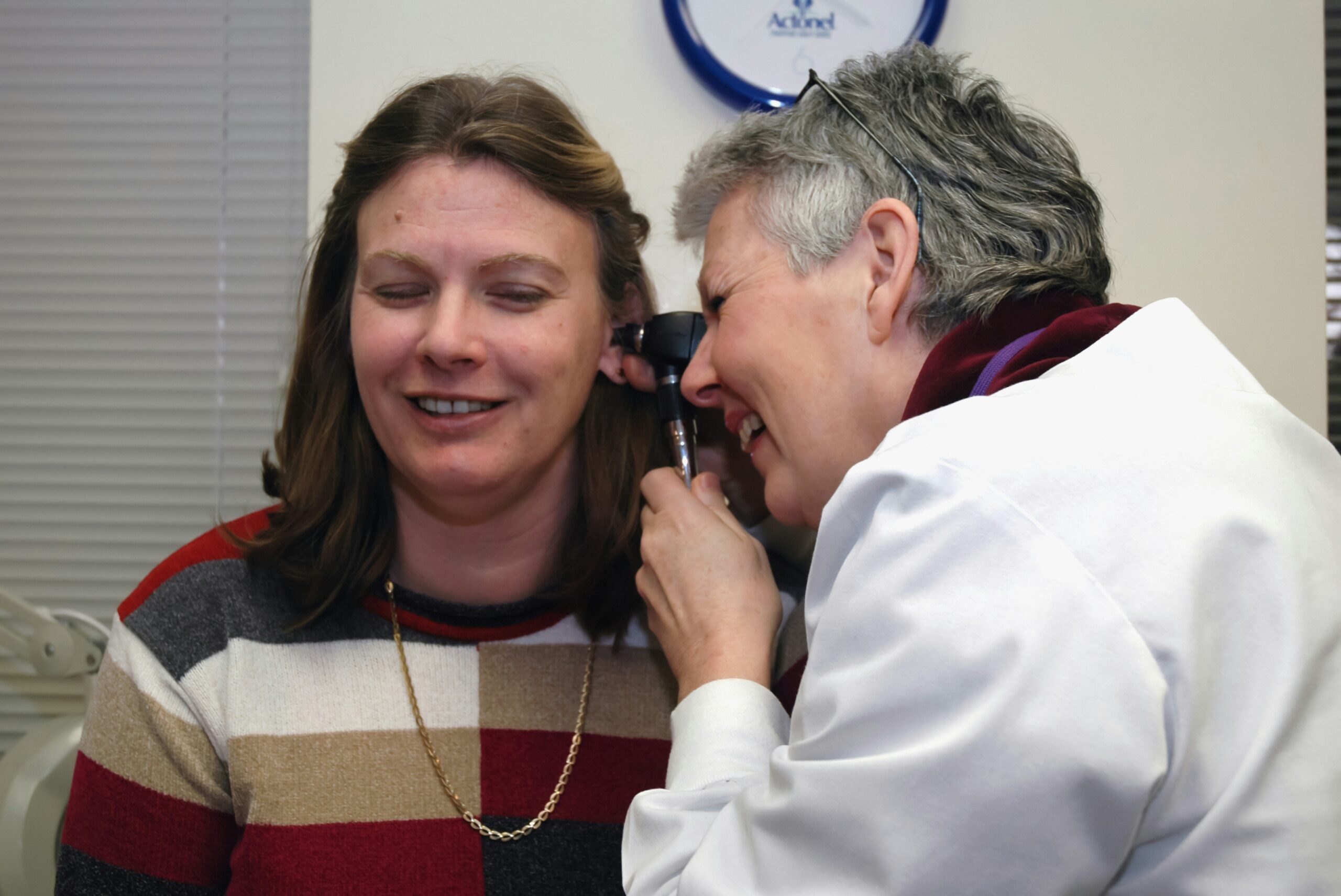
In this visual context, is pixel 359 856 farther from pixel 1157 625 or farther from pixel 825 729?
pixel 1157 625

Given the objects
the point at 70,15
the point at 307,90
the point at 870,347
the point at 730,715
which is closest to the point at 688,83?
the point at 870,347

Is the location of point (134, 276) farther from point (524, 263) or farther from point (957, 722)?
point (957, 722)

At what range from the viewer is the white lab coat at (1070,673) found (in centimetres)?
68

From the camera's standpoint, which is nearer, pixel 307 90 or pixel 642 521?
pixel 642 521

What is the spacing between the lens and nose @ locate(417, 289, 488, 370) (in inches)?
50.4

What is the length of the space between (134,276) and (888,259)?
1700mm

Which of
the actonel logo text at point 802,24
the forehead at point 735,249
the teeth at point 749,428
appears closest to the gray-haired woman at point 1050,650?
the forehead at point 735,249

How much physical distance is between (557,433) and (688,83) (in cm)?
65

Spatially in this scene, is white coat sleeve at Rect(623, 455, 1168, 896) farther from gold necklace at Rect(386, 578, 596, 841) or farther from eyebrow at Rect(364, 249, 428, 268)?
eyebrow at Rect(364, 249, 428, 268)

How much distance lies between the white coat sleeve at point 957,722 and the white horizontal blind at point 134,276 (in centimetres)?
163

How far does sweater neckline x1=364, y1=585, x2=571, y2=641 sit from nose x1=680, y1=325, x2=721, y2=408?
1.16ft

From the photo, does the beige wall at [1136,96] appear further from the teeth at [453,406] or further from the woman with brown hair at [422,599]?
the teeth at [453,406]

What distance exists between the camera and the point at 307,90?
6.97ft

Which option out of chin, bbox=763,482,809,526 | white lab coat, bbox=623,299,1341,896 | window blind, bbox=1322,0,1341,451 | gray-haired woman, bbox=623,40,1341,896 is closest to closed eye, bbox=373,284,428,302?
chin, bbox=763,482,809,526
